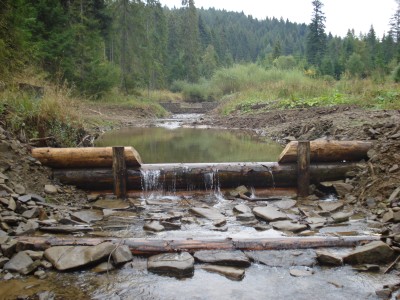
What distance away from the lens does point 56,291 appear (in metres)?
3.34

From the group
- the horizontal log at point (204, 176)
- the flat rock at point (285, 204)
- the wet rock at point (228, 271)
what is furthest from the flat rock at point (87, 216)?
the flat rock at point (285, 204)

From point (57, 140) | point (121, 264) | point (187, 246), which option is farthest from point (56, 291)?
point (57, 140)

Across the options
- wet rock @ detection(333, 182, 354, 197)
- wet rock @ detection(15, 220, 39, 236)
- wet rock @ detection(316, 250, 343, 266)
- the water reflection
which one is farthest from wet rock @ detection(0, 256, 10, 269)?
the water reflection

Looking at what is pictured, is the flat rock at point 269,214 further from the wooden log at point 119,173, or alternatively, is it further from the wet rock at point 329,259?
the wooden log at point 119,173

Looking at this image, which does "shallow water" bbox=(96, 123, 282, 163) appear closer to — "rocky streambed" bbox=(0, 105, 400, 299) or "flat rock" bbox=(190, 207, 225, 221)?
"rocky streambed" bbox=(0, 105, 400, 299)

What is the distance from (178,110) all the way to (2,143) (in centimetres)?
3000

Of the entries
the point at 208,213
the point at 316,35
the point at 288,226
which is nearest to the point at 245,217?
the point at 208,213

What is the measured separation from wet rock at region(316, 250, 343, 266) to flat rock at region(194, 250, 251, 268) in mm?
756

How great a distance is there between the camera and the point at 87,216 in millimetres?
5535

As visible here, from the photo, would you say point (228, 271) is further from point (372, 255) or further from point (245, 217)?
point (245, 217)

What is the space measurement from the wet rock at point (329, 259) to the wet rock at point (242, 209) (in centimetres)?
201

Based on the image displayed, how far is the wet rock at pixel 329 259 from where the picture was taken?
12.7 ft

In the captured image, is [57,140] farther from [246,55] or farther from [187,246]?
[246,55]

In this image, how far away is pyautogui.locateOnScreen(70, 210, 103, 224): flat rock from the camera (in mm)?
5348
